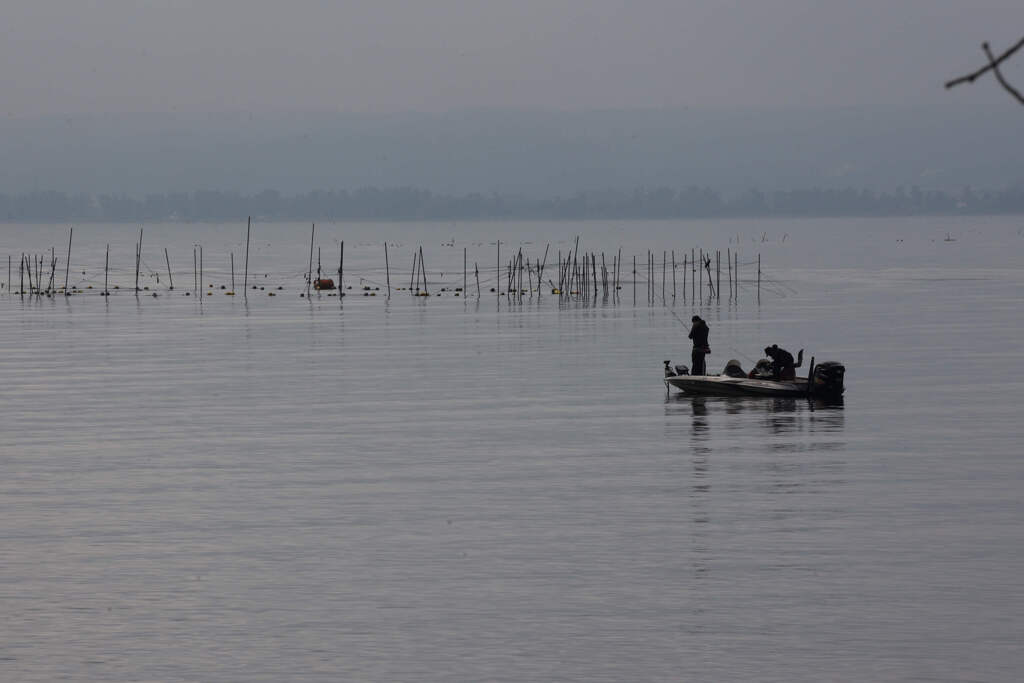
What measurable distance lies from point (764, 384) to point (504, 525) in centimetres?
2528

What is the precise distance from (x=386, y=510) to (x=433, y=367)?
37903 millimetres

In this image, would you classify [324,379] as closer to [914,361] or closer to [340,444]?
[340,444]

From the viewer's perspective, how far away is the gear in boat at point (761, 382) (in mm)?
53781

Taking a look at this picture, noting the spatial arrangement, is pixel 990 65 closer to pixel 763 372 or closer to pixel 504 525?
pixel 504 525

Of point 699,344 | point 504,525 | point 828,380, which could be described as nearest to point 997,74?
point 504,525

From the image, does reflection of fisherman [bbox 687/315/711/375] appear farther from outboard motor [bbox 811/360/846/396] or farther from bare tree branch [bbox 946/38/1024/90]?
bare tree branch [bbox 946/38/1024/90]

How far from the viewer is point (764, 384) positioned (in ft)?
182

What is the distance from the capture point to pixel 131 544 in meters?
30.2

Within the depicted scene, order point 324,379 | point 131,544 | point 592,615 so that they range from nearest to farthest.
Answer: point 592,615 → point 131,544 → point 324,379

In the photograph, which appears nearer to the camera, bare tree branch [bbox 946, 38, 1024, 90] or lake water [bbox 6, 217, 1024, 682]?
bare tree branch [bbox 946, 38, 1024, 90]

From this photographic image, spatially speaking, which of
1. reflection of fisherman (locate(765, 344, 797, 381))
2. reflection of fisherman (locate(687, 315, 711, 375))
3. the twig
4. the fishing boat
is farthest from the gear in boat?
the twig

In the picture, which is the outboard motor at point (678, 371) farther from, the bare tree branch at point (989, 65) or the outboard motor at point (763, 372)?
the bare tree branch at point (989, 65)

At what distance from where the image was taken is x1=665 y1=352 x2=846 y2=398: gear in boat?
53.8 metres

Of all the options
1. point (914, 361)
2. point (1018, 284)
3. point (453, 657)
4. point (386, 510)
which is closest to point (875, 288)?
point (1018, 284)
